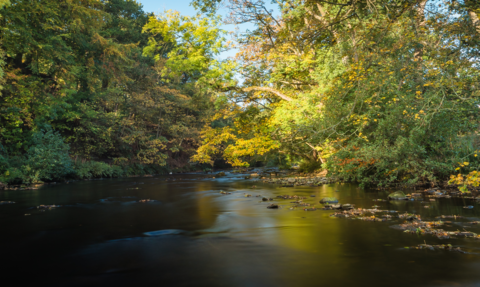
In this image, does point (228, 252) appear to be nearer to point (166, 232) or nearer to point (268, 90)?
point (166, 232)

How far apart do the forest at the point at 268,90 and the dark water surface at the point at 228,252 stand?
60.2 inches

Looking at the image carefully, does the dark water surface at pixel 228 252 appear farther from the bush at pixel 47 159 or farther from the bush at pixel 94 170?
the bush at pixel 94 170

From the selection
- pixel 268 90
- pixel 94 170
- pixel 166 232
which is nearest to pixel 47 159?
pixel 94 170

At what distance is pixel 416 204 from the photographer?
24.5 ft

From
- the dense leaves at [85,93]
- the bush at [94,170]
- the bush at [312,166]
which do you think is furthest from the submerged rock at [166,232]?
the bush at [94,170]

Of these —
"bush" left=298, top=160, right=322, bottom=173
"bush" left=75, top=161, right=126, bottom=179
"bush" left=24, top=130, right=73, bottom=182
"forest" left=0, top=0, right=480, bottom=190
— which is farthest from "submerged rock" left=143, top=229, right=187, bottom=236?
"bush" left=75, top=161, right=126, bottom=179

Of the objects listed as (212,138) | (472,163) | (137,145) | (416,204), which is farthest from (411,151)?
(137,145)

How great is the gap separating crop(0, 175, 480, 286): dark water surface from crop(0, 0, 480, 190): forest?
153 centimetres

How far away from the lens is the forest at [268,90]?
24.5ft

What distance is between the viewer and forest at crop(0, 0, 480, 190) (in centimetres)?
747

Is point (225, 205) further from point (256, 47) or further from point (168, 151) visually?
point (168, 151)

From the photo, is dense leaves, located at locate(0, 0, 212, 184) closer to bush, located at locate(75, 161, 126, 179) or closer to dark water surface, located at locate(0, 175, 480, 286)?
bush, located at locate(75, 161, 126, 179)

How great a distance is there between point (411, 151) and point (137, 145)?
2505cm

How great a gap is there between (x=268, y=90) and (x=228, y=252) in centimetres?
1446
